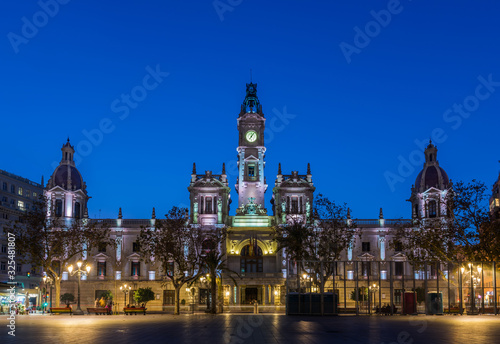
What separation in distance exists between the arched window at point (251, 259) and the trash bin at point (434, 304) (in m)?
45.6

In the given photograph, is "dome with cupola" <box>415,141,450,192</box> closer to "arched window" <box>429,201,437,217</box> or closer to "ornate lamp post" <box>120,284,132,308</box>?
"arched window" <box>429,201,437,217</box>

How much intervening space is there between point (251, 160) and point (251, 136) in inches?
163

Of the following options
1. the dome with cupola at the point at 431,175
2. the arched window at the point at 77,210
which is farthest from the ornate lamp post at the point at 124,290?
the dome with cupola at the point at 431,175

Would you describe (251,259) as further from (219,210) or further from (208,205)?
(208,205)

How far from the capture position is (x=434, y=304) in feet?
187

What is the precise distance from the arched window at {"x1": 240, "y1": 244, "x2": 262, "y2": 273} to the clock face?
1804 centimetres

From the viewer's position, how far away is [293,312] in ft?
183

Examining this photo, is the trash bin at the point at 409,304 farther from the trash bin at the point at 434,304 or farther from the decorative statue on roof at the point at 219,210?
the decorative statue on roof at the point at 219,210

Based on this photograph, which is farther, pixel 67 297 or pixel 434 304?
pixel 67 297

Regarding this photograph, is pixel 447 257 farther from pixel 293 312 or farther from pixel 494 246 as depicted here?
pixel 293 312

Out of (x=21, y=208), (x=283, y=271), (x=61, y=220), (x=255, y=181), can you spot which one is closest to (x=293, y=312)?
(x=283, y=271)

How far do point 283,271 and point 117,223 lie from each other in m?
28.3

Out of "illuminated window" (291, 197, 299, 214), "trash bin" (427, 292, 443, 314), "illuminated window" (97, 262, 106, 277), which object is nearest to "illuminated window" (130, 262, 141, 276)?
"illuminated window" (97, 262, 106, 277)

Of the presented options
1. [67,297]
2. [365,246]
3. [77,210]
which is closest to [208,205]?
[77,210]
